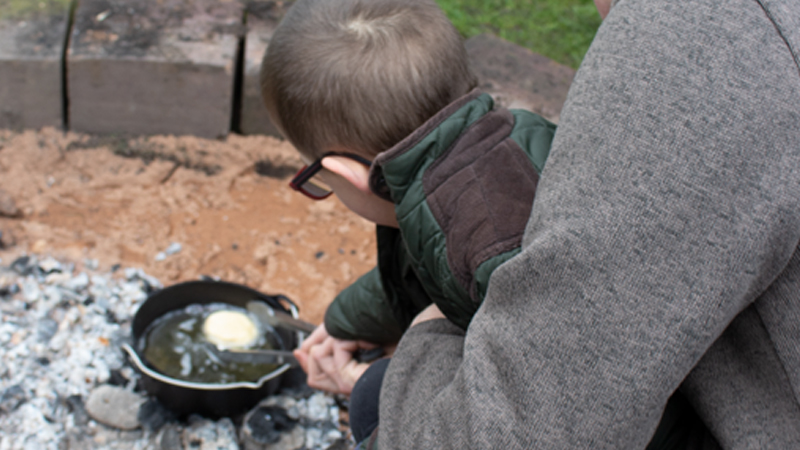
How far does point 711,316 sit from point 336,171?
0.75m

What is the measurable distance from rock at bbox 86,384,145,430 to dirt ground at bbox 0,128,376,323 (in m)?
0.51

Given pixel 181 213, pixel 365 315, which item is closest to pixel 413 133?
pixel 365 315

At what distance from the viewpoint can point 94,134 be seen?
113 inches

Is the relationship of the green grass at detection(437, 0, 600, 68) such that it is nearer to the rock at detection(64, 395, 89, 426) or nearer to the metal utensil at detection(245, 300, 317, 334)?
the metal utensil at detection(245, 300, 317, 334)

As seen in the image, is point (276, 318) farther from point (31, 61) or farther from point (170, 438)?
point (31, 61)

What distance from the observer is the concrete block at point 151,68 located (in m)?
2.69

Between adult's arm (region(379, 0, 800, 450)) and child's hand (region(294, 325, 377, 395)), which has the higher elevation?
adult's arm (region(379, 0, 800, 450))

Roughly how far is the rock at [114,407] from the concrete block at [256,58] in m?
1.27

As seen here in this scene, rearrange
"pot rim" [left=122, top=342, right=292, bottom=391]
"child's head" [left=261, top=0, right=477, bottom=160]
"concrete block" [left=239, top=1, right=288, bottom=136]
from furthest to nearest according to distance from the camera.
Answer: "concrete block" [left=239, top=1, right=288, bottom=136] → "pot rim" [left=122, top=342, right=292, bottom=391] → "child's head" [left=261, top=0, right=477, bottom=160]

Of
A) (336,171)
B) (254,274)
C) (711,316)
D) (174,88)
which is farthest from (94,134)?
(711,316)

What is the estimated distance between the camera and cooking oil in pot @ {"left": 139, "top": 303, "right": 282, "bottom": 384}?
198 centimetres

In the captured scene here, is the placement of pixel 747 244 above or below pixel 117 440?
above

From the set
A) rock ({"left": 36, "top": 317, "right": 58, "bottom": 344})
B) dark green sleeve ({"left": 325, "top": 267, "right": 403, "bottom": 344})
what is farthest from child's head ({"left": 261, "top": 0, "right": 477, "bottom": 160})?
rock ({"left": 36, "top": 317, "right": 58, "bottom": 344})

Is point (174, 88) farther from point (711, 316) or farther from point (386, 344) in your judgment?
point (711, 316)
